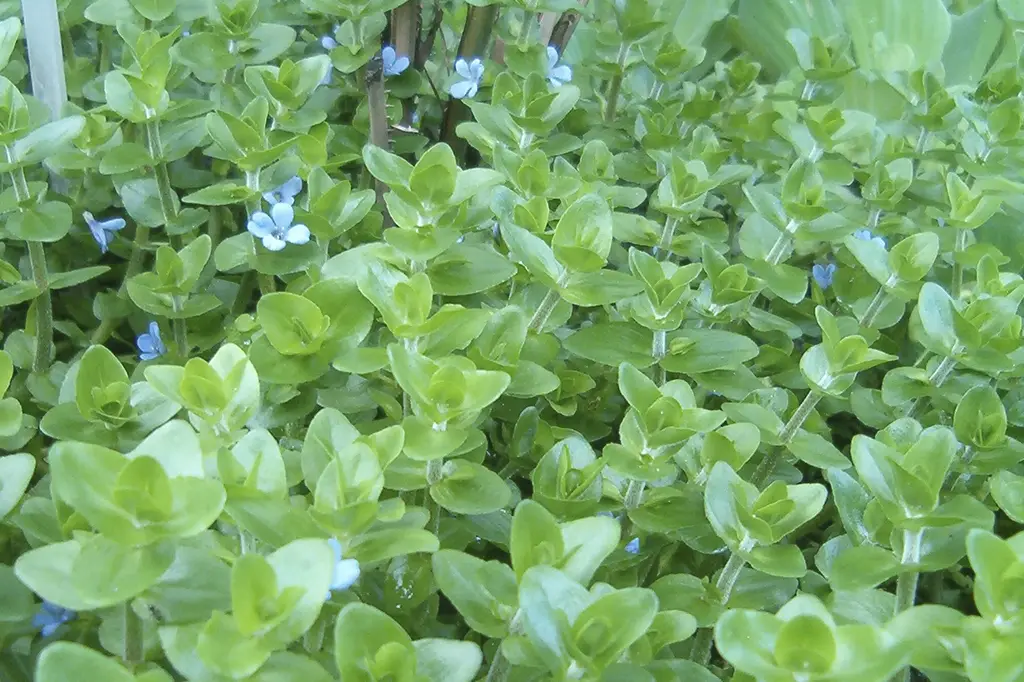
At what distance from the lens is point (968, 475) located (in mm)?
792

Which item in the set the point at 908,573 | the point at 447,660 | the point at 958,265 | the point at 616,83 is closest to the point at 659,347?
the point at 908,573

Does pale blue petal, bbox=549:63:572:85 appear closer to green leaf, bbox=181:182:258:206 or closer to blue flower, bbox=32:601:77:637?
green leaf, bbox=181:182:258:206

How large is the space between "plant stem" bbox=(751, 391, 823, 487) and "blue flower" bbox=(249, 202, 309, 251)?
1.55 feet

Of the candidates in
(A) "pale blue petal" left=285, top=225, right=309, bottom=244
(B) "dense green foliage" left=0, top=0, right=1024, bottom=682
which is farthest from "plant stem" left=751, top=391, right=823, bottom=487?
(A) "pale blue petal" left=285, top=225, right=309, bottom=244

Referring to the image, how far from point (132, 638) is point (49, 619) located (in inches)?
7.6

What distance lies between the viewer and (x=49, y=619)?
2.23ft

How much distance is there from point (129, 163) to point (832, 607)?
746 millimetres

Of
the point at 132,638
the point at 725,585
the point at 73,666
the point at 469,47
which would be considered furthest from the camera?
the point at 469,47

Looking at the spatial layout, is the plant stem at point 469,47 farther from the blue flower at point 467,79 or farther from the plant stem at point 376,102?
the plant stem at point 376,102

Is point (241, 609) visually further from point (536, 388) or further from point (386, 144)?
point (386, 144)

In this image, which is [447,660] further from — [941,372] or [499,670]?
[941,372]

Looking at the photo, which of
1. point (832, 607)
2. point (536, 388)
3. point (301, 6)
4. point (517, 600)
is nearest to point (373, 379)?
point (536, 388)

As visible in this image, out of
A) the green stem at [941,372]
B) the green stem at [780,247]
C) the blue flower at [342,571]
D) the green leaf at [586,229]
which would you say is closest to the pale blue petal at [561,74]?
the green stem at [780,247]

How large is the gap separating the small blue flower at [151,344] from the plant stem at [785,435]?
0.61m
